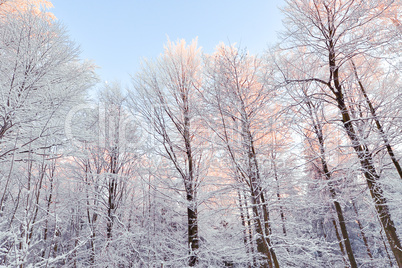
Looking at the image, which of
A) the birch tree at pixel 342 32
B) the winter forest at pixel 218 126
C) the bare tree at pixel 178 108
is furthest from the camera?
the bare tree at pixel 178 108

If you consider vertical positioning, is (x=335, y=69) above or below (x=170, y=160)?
above

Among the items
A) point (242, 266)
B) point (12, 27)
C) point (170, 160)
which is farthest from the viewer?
point (242, 266)

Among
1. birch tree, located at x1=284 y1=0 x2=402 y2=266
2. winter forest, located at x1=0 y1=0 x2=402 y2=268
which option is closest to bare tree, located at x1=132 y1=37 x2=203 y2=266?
winter forest, located at x1=0 y1=0 x2=402 y2=268

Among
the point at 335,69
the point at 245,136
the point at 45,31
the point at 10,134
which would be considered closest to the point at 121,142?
the point at 10,134

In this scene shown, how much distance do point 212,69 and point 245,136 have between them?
5.52 feet

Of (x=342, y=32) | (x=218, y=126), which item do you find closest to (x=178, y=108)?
(x=218, y=126)

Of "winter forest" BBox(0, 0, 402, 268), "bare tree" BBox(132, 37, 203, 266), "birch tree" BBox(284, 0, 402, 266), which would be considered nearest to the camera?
"birch tree" BBox(284, 0, 402, 266)

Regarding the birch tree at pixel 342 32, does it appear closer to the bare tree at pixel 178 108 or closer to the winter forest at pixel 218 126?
the winter forest at pixel 218 126

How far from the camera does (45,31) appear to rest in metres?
4.29

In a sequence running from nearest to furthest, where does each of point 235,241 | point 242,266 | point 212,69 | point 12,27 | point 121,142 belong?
point 12,27
point 212,69
point 235,241
point 121,142
point 242,266

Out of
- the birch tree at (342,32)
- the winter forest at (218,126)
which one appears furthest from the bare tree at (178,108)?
the birch tree at (342,32)

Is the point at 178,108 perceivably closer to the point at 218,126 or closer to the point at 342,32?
the point at 218,126

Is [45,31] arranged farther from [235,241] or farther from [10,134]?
[235,241]

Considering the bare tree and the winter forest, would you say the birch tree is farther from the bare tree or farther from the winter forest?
the bare tree
